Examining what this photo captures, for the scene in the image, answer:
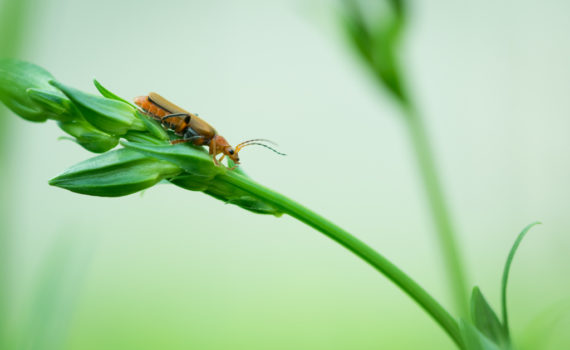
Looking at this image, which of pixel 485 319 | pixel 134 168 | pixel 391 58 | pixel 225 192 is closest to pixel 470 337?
pixel 485 319

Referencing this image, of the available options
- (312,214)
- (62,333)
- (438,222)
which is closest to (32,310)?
(62,333)

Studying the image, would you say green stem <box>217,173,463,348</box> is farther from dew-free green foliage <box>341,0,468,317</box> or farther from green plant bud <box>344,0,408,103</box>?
green plant bud <box>344,0,408,103</box>

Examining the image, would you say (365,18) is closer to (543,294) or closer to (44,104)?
(44,104)

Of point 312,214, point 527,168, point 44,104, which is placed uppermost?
point 527,168

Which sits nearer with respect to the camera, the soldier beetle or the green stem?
the green stem

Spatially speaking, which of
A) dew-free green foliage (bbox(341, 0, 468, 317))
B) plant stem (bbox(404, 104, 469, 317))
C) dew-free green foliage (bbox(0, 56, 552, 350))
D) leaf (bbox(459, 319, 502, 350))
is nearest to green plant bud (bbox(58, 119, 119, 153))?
dew-free green foliage (bbox(0, 56, 552, 350))

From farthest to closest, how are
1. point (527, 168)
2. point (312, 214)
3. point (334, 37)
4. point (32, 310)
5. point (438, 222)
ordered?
point (527, 168)
point (334, 37)
point (438, 222)
point (32, 310)
point (312, 214)
